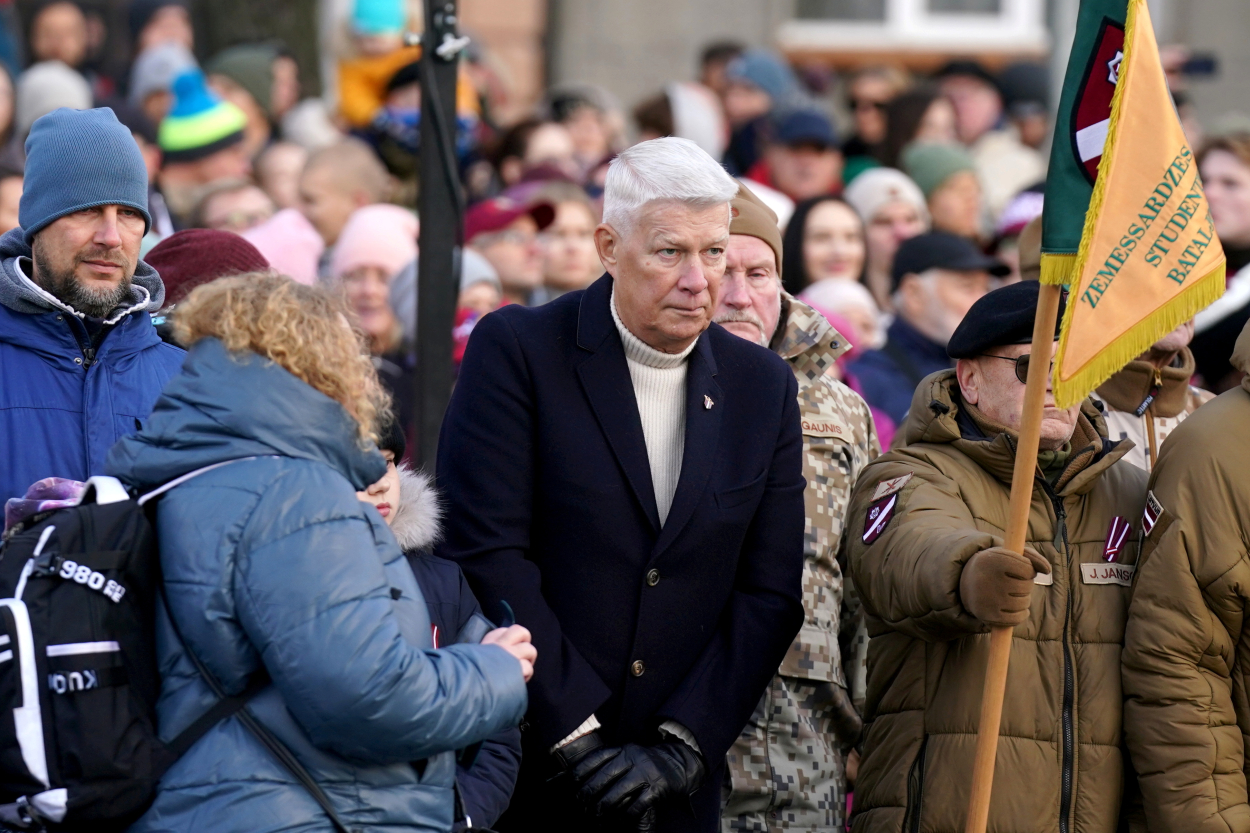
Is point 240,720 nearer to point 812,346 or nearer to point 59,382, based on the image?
point 59,382

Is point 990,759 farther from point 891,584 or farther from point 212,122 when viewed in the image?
point 212,122

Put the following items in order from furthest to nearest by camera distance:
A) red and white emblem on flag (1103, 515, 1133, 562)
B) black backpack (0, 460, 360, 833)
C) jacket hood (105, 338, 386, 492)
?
red and white emblem on flag (1103, 515, 1133, 562) → jacket hood (105, 338, 386, 492) → black backpack (0, 460, 360, 833)

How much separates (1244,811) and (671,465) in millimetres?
1497

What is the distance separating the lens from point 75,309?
391 cm

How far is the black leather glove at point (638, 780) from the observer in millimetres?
3740

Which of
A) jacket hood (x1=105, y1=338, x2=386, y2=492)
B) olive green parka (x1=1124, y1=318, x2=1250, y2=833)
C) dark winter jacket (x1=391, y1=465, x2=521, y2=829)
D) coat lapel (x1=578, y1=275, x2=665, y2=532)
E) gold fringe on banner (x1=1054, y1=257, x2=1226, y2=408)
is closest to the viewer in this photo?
jacket hood (x1=105, y1=338, x2=386, y2=492)

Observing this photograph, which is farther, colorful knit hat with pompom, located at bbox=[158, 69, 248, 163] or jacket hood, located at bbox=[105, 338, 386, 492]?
colorful knit hat with pompom, located at bbox=[158, 69, 248, 163]

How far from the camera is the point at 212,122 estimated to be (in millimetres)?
8234

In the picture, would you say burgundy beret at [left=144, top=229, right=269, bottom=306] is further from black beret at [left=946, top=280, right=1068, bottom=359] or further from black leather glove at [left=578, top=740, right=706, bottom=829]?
black beret at [left=946, top=280, right=1068, bottom=359]

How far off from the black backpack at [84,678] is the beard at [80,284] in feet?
3.64

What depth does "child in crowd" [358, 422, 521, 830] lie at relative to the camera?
3525mm

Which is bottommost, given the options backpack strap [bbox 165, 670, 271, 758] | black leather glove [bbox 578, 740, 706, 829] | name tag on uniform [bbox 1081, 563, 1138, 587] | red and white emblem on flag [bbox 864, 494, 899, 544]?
black leather glove [bbox 578, 740, 706, 829]

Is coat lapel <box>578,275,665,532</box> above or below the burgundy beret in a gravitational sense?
below

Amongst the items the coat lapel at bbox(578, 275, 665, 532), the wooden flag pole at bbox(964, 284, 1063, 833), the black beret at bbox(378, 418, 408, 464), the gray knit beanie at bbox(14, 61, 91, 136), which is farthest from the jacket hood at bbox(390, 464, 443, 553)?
the gray knit beanie at bbox(14, 61, 91, 136)
